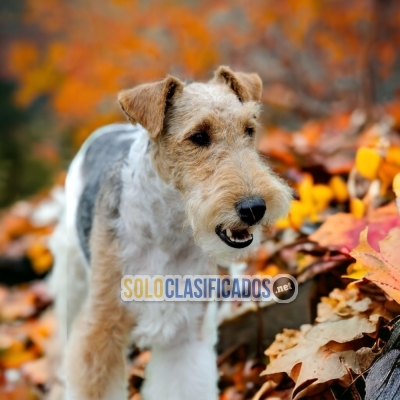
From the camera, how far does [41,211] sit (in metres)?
6.46

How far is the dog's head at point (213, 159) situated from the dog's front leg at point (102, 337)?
60cm

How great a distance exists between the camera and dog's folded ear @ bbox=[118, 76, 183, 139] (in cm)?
257

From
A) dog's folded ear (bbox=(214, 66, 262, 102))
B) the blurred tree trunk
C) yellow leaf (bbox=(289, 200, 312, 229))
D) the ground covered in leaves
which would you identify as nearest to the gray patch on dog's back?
dog's folded ear (bbox=(214, 66, 262, 102))

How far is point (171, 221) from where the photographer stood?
107 inches

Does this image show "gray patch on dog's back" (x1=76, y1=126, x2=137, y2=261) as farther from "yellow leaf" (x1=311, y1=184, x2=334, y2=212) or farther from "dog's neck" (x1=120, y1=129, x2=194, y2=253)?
"yellow leaf" (x1=311, y1=184, x2=334, y2=212)

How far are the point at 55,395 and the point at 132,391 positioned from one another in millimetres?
633

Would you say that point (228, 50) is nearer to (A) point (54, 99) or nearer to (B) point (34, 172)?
(A) point (54, 99)

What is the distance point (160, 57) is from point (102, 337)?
5610 mm

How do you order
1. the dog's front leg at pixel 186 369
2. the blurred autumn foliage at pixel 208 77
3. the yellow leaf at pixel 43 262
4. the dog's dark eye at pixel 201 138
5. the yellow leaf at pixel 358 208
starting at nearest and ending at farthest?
the dog's dark eye at pixel 201 138
the dog's front leg at pixel 186 369
the yellow leaf at pixel 358 208
the blurred autumn foliage at pixel 208 77
the yellow leaf at pixel 43 262

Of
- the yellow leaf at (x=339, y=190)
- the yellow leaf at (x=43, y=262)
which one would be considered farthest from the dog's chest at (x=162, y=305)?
the yellow leaf at (x=43, y=262)

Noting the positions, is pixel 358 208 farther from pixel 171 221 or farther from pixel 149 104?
pixel 149 104

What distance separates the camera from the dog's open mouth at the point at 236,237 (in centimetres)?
238

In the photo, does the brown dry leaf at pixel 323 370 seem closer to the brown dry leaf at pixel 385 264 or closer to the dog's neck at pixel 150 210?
the brown dry leaf at pixel 385 264

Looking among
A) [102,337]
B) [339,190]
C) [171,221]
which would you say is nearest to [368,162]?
[339,190]
